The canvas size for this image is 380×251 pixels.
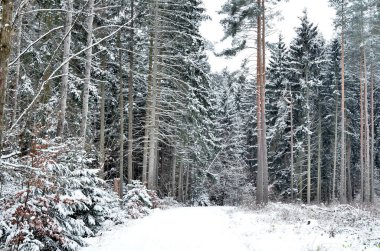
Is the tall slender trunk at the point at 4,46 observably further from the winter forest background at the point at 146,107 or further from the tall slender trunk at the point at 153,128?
the tall slender trunk at the point at 153,128

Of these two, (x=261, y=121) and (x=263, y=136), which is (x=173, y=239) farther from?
(x=261, y=121)

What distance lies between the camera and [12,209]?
5.83 meters

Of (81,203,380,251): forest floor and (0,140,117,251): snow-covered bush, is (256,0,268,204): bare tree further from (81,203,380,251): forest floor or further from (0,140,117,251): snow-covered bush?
(0,140,117,251): snow-covered bush

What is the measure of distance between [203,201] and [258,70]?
17814 mm

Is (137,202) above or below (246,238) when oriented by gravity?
below

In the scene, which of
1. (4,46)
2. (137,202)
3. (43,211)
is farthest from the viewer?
(137,202)

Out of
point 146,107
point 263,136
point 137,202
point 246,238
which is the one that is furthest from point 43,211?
point 146,107

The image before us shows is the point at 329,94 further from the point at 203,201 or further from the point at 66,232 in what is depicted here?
the point at 66,232

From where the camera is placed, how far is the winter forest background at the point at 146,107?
5742 millimetres

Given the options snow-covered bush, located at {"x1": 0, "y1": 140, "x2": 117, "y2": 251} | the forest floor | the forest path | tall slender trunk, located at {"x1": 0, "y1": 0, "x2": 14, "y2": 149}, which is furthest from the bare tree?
tall slender trunk, located at {"x1": 0, "y1": 0, "x2": 14, "y2": 149}

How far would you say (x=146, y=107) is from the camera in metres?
20.6

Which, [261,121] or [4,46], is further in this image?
[261,121]

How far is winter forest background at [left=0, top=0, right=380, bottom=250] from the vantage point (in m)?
5.74

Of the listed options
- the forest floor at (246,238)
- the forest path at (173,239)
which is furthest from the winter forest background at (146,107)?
the forest floor at (246,238)
